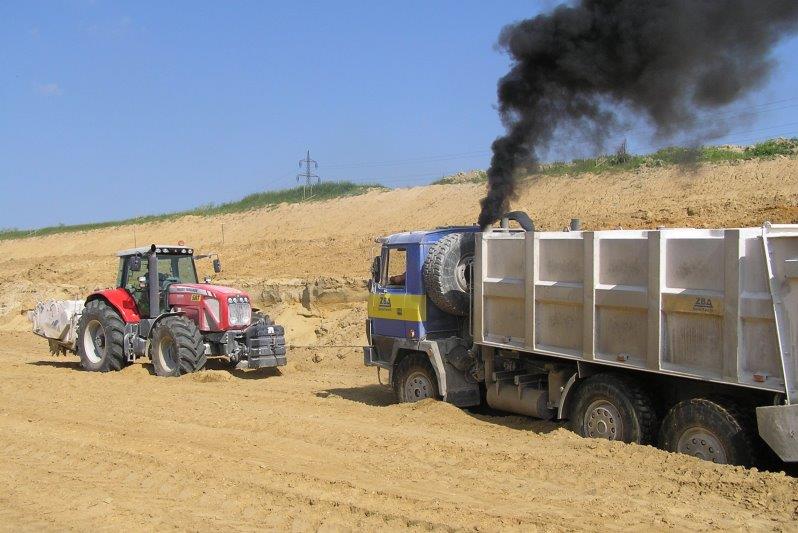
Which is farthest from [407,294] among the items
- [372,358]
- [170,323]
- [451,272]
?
[170,323]

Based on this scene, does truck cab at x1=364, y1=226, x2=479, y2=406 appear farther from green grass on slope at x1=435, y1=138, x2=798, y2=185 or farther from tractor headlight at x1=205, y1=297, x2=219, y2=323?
green grass on slope at x1=435, y1=138, x2=798, y2=185

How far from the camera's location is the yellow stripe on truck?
11.9 metres

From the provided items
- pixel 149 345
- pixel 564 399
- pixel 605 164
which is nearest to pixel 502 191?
pixel 564 399

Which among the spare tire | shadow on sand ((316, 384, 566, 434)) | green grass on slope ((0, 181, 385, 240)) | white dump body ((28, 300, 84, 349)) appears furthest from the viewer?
green grass on slope ((0, 181, 385, 240))

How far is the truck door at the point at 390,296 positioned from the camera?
12.3 metres

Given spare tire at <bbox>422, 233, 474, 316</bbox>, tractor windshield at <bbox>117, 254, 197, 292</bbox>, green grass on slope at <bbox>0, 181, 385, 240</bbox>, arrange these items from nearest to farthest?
spare tire at <bbox>422, 233, 474, 316</bbox>
tractor windshield at <bbox>117, 254, 197, 292</bbox>
green grass on slope at <bbox>0, 181, 385, 240</bbox>

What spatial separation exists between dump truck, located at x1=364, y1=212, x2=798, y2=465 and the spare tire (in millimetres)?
20

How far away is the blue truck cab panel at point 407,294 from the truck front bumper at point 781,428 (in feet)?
17.6

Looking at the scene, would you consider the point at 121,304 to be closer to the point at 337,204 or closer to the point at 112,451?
the point at 112,451

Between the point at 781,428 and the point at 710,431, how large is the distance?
0.82 m

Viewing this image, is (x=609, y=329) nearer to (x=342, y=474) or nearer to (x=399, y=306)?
(x=342, y=474)

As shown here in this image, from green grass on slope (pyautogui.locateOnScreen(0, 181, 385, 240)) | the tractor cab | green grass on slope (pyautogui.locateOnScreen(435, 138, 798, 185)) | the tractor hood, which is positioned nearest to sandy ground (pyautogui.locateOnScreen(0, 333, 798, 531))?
the tractor hood

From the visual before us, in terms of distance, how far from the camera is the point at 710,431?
7.96m

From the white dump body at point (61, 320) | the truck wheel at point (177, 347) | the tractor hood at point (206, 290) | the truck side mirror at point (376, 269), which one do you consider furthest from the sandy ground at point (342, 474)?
the white dump body at point (61, 320)
